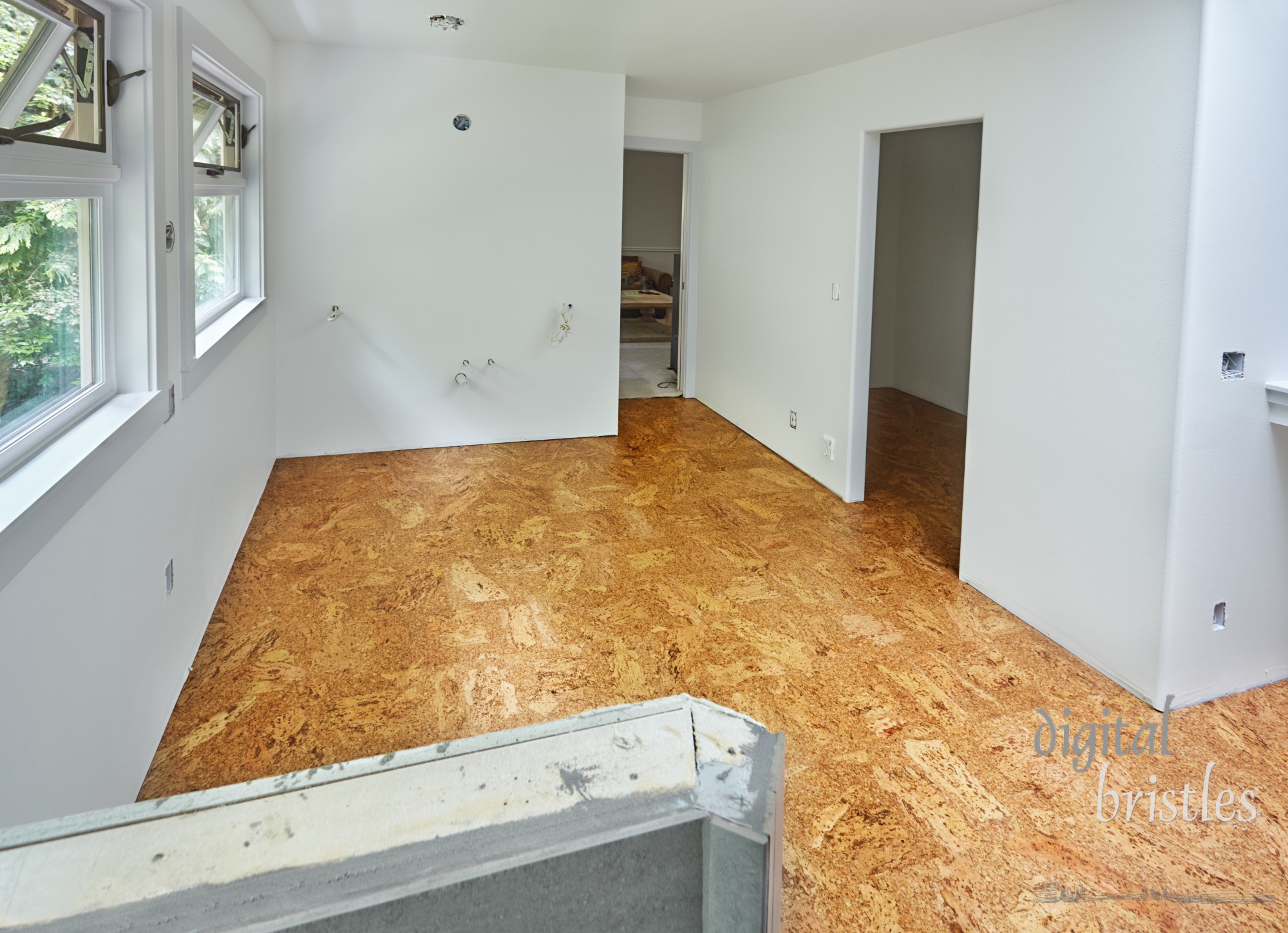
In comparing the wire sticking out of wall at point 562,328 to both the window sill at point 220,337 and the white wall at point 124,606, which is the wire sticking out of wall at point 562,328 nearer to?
the window sill at point 220,337

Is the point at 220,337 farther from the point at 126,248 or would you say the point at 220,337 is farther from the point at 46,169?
the point at 46,169

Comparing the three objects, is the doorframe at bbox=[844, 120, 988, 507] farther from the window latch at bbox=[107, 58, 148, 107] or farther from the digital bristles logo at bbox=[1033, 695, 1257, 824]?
the window latch at bbox=[107, 58, 148, 107]

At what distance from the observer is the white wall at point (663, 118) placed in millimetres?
6645

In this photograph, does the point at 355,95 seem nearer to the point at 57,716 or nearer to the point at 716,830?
the point at 57,716

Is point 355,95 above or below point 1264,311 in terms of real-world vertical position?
above

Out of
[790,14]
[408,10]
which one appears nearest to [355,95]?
[408,10]

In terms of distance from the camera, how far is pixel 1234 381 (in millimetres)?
2814

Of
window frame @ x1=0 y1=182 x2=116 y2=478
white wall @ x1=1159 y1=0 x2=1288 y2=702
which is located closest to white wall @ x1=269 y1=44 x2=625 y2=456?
window frame @ x1=0 y1=182 x2=116 y2=478

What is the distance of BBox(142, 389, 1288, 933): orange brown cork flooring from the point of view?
86.3 inches

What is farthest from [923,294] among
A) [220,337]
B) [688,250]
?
[220,337]

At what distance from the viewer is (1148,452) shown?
2902 mm

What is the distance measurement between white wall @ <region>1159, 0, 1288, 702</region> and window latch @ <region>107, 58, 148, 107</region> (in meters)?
3.03

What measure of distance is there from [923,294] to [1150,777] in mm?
5550

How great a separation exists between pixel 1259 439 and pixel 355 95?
4951mm
